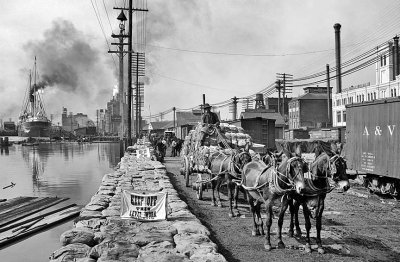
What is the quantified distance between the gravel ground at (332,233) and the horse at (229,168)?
2.55 ft

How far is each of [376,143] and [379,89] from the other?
38094 millimetres

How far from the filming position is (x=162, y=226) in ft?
29.6

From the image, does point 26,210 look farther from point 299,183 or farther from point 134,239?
point 299,183

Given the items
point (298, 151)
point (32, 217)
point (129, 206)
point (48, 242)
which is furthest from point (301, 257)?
point (32, 217)

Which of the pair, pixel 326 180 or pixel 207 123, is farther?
pixel 207 123

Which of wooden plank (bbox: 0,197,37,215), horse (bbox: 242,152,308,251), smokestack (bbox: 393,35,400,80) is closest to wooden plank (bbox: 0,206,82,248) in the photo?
wooden plank (bbox: 0,197,37,215)

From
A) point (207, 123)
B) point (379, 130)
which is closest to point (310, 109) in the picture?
point (379, 130)

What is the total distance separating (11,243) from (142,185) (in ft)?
16.6

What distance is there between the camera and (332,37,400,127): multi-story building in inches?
1941

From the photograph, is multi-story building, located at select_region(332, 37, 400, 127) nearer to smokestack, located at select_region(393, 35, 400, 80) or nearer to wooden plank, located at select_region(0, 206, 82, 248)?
smokestack, located at select_region(393, 35, 400, 80)

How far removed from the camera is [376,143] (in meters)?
17.4

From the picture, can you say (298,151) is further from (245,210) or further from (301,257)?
(245,210)

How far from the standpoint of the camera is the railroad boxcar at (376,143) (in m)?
16.0

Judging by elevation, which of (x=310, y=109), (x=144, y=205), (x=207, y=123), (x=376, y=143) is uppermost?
(x=310, y=109)
